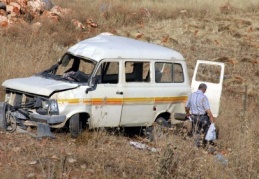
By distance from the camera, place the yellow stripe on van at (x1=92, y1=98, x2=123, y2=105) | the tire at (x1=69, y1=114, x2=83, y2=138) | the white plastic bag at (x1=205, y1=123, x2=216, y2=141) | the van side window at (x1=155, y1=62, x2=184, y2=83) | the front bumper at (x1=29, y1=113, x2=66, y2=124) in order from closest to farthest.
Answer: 1. the front bumper at (x1=29, y1=113, x2=66, y2=124)
2. the tire at (x1=69, y1=114, x2=83, y2=138)
3. the yellow stripe on van at (x1=92, y1=98, x2=123, y2=105)
4. the white plastic bag at (x1=205, y1=123, x2=216, y2=141)
5. the van side window at (x1=155, y1=62, x2=184, y2=83)

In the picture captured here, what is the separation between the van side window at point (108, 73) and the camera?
1175 cm

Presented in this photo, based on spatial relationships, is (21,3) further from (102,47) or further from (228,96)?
(102,47)

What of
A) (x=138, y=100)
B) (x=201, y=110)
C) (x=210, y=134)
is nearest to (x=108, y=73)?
(x=138, y=100)

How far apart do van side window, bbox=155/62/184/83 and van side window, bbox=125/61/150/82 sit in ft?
0.77

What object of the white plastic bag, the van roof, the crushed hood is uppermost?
the van roof

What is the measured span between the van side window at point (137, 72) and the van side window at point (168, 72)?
0.77 feet

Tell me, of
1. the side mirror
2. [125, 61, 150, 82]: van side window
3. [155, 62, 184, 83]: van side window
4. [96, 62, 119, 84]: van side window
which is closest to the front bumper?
the side mirror

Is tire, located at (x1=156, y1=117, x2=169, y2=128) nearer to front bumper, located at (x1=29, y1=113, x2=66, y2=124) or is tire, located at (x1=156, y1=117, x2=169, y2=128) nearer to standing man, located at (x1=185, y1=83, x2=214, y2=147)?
standing man, located at (x1=185, y1=83, x2=214, y2=147)

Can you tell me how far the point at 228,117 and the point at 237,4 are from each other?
66.2ft

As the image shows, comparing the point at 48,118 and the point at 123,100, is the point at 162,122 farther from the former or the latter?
the point at 48,118

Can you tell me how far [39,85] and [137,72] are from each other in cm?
237

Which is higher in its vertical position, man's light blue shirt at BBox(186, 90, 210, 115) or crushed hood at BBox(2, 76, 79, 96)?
crushed hood at BBox(2, 76, 79, 96)

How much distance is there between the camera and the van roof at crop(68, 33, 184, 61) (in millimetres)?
11977

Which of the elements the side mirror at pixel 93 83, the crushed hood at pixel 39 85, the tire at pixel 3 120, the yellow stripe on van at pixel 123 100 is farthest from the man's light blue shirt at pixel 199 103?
the tire at pixel 3 120
